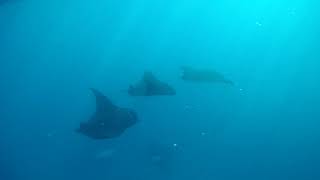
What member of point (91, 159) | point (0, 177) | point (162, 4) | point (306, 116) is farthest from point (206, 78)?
point (162, 4)

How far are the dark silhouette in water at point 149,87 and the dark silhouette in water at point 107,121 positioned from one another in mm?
651

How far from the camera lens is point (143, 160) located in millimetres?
14547

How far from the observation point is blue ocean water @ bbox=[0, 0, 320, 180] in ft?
48.7

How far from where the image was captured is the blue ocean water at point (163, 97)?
14.8 metres

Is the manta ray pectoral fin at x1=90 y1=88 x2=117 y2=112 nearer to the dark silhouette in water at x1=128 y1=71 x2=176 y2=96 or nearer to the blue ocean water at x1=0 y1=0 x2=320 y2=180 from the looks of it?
the dark silhouette in water at x1=128 y1=71 x2=176 y2=96

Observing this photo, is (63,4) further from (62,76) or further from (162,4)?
(162,4)

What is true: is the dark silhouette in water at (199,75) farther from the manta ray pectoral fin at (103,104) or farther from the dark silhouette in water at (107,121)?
the manta ray pectoral fin at (103,104)

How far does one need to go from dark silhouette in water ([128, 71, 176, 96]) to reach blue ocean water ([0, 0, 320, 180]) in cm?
447

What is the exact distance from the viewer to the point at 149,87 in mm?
8859

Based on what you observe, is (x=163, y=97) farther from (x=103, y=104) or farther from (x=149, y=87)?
(x=149, y=87)

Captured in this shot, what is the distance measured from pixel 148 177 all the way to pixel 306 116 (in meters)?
7.02

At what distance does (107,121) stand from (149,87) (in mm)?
1316

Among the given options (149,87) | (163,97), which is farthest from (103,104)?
(163,97)

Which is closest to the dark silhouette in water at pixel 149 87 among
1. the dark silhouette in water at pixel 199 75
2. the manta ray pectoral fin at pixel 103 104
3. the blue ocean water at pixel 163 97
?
the manta ray pectoral fin at pixel 103 104
